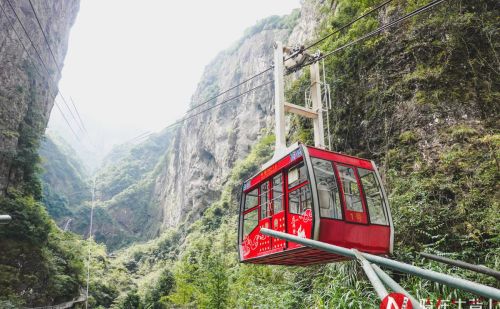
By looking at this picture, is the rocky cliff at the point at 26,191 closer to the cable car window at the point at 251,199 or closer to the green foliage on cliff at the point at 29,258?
the green foliage on cliff at the point at 29,258

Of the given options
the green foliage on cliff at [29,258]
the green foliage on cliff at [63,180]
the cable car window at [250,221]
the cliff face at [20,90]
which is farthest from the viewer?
the green foliage on cliff at [63,180]

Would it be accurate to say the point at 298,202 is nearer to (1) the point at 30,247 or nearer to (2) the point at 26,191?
(1) the point at 30,247

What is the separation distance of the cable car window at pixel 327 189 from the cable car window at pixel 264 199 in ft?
4.43

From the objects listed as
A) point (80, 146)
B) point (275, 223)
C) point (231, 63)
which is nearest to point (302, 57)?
point (275, 223)

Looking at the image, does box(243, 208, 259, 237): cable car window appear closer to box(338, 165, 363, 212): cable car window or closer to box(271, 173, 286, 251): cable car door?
box(271, 173, 286, 251): cable car door

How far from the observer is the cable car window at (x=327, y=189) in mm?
5230

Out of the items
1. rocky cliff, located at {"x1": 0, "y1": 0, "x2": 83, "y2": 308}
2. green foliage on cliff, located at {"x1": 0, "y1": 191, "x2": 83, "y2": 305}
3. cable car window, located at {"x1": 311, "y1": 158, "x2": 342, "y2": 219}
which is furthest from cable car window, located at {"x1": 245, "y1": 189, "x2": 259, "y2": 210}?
green foliage on cliff, located at {"x1": 0, "y1": 191, "x2": 83, "y2": 305}

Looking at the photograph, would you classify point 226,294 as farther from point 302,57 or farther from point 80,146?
point 80,146

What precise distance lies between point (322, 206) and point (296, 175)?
797 millimetres

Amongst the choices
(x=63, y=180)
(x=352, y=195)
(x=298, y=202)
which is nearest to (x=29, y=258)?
(x=298, y=202)

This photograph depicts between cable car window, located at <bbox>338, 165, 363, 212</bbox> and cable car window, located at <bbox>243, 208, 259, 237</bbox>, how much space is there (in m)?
1.88

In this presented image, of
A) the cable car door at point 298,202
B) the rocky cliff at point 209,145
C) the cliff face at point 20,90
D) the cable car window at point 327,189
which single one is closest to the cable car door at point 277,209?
the cable car door at point 298,202

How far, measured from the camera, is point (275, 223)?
Answer: 5988 mm

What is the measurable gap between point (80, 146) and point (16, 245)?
116001mm
